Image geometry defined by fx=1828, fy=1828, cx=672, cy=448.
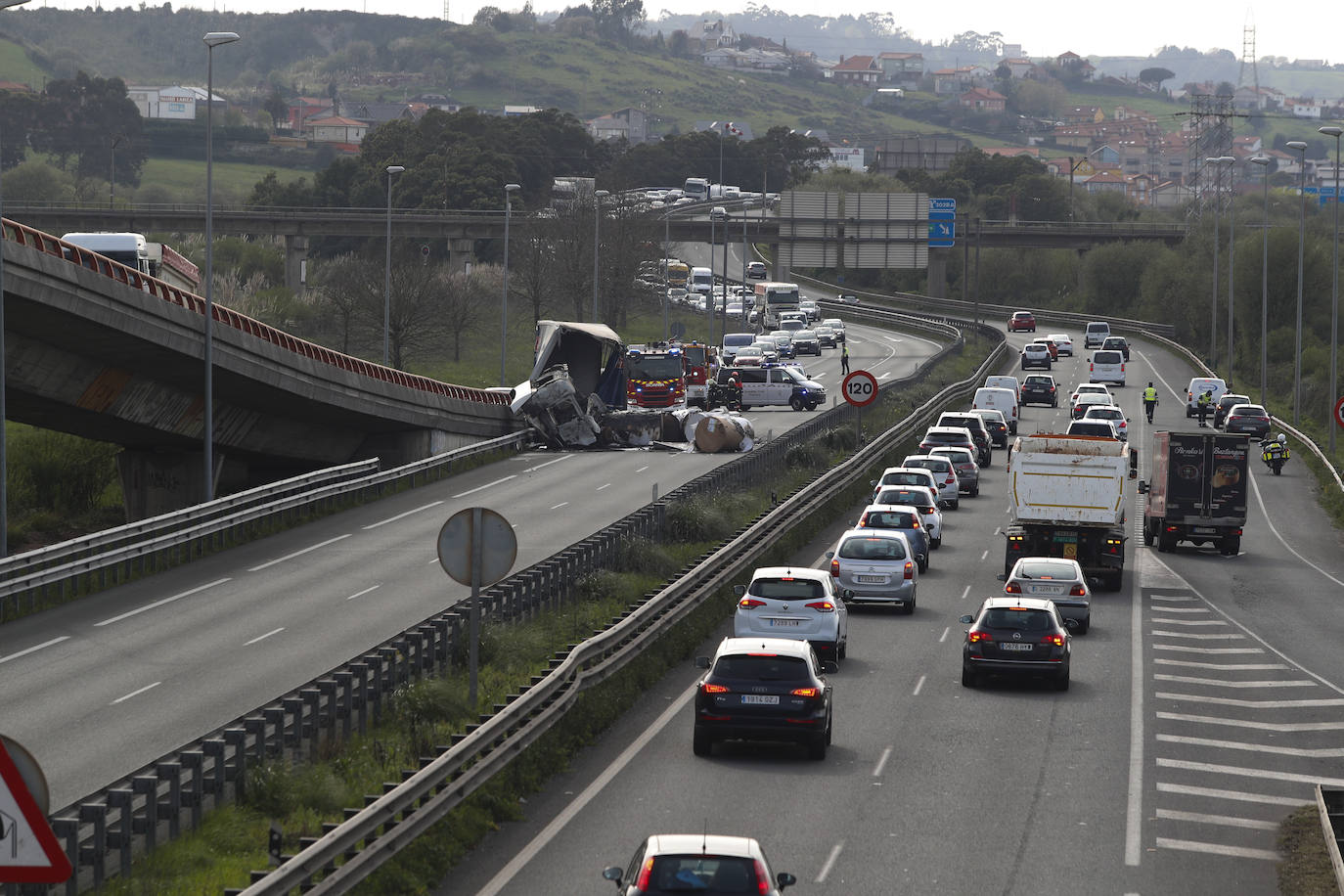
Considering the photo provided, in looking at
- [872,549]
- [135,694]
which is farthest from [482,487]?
[135,694]

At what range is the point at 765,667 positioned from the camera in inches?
783

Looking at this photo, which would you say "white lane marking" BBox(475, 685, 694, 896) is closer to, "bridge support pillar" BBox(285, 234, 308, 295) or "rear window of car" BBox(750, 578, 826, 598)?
"rear window of car" BBox(750, 578, 826, 598)

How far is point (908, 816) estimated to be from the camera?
17.6 meters

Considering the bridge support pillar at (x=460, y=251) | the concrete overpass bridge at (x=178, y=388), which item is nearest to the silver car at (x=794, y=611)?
the concrete overpass bridge at (x=178, y=388)

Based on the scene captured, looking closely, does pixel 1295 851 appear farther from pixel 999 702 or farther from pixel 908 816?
pixel 999 702

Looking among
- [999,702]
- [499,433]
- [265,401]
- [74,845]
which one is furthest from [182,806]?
[499,433]

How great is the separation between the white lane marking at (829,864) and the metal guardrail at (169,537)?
16.3 metres

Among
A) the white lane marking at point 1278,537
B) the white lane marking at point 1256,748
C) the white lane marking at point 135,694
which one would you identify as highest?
the white lane marking at point 135,694

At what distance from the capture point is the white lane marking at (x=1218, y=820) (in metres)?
17.7

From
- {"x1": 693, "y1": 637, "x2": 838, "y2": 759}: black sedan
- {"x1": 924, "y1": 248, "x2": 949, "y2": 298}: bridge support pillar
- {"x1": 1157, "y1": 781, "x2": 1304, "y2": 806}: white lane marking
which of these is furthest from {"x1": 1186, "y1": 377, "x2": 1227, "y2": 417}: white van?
{"x1": 924, "y1": 248, "x2": 949, "y2": 298}: bridge support pillar

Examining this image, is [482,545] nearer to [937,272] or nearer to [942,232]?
[942,232]

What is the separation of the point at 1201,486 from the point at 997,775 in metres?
22.8

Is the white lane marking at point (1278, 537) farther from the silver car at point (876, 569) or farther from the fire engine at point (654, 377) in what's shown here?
the fire engine at point (654, 377)

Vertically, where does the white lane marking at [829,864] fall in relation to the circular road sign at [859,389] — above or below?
below
